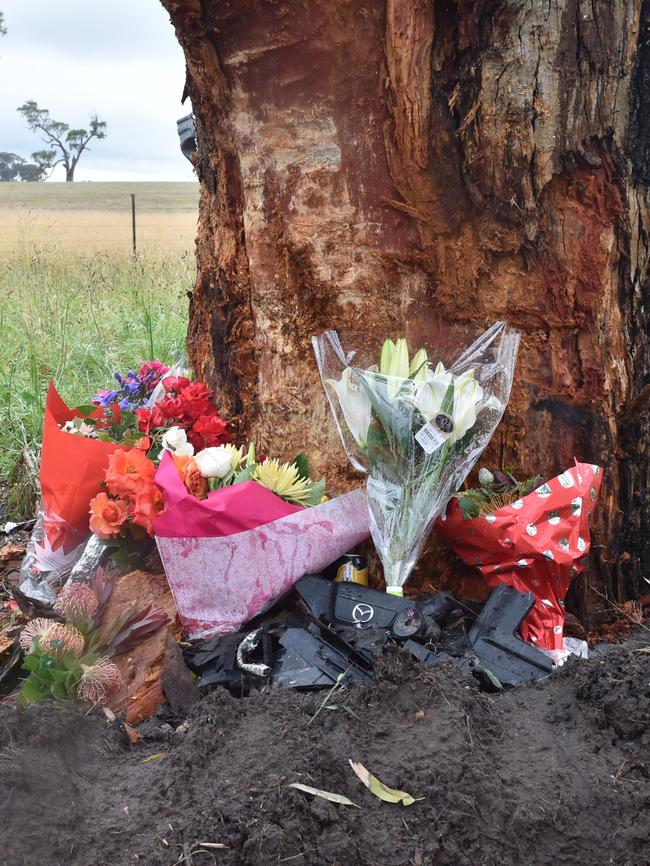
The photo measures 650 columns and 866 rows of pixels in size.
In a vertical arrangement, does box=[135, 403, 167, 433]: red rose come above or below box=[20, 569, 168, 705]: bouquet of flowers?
above

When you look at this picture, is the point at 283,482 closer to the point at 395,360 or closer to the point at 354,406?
the point at 354,406

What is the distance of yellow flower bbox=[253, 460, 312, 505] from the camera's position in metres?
2.71

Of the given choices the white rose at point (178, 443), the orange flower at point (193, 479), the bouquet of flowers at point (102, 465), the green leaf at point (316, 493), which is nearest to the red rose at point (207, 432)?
the bouquet of flowers at point (102, 465)

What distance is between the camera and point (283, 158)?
8.79ft

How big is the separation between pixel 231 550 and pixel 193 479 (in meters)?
0.37

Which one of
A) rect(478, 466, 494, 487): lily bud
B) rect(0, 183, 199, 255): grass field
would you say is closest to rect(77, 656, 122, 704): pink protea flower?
rect(478, 466, 494, 487): lily bud

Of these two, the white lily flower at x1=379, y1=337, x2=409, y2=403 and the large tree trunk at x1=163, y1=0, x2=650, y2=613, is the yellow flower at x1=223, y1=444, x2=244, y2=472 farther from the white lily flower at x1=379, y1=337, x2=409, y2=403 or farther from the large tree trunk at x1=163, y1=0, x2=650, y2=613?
the white lily flower at x1=379, y1=337, x2=409, y2=403

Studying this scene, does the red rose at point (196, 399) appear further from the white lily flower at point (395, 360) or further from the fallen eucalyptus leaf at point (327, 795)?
the fallen eucalyptus leaf at point (327, 795)

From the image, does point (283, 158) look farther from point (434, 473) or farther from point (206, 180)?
point (434, 473)

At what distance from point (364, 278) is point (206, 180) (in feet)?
2.74

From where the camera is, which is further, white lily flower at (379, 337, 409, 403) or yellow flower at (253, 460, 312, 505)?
yellow flower at (253, 460, 312, 505)

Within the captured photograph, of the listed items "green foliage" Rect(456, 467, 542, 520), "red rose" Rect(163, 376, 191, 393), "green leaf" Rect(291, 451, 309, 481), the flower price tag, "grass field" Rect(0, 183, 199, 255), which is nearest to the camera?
the flower price tag

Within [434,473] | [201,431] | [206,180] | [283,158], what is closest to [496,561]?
[434,473]

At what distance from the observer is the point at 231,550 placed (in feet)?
8.17
